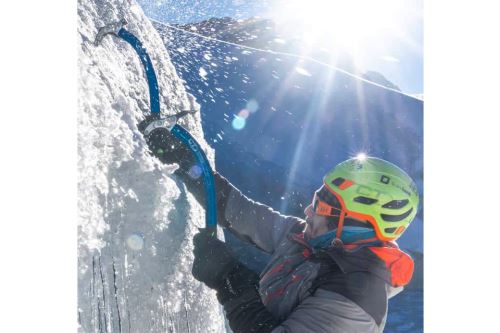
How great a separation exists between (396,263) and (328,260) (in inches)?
5.6

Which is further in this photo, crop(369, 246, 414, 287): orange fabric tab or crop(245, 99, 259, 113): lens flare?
crop(245, 99, 259, 113): lens flare

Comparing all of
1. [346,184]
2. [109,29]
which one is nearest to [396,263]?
[346,184]

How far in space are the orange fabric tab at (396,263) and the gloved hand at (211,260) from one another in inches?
12.9

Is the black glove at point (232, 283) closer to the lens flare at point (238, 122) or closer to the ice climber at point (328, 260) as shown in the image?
the ice climber at point (328, 260)

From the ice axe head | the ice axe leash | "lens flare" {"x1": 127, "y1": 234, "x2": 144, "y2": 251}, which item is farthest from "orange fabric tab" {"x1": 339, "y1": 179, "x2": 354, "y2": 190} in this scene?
the ice axe head

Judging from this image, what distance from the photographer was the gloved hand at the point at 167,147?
1.20 metres

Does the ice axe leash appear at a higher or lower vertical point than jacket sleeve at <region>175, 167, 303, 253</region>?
higher

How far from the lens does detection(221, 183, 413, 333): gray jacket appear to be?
35.5 inches

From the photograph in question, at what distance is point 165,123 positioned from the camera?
1207mm

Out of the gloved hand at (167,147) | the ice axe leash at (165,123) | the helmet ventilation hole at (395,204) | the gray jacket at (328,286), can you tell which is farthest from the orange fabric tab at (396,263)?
the gloved hand at (167,147)

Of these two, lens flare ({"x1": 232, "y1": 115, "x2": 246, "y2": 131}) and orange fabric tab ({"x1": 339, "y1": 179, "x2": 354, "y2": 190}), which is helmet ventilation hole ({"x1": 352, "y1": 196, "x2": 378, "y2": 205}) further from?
lens flare ({"x1": 232, "y1": 115, "x2": 246, "y2": 131})

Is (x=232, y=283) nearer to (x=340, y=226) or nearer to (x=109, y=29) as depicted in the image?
(x=340, y=226)

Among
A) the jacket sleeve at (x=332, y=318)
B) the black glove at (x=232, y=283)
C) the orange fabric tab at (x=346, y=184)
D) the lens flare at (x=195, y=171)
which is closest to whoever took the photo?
the jacket sleeve at (x=332, y=318)
